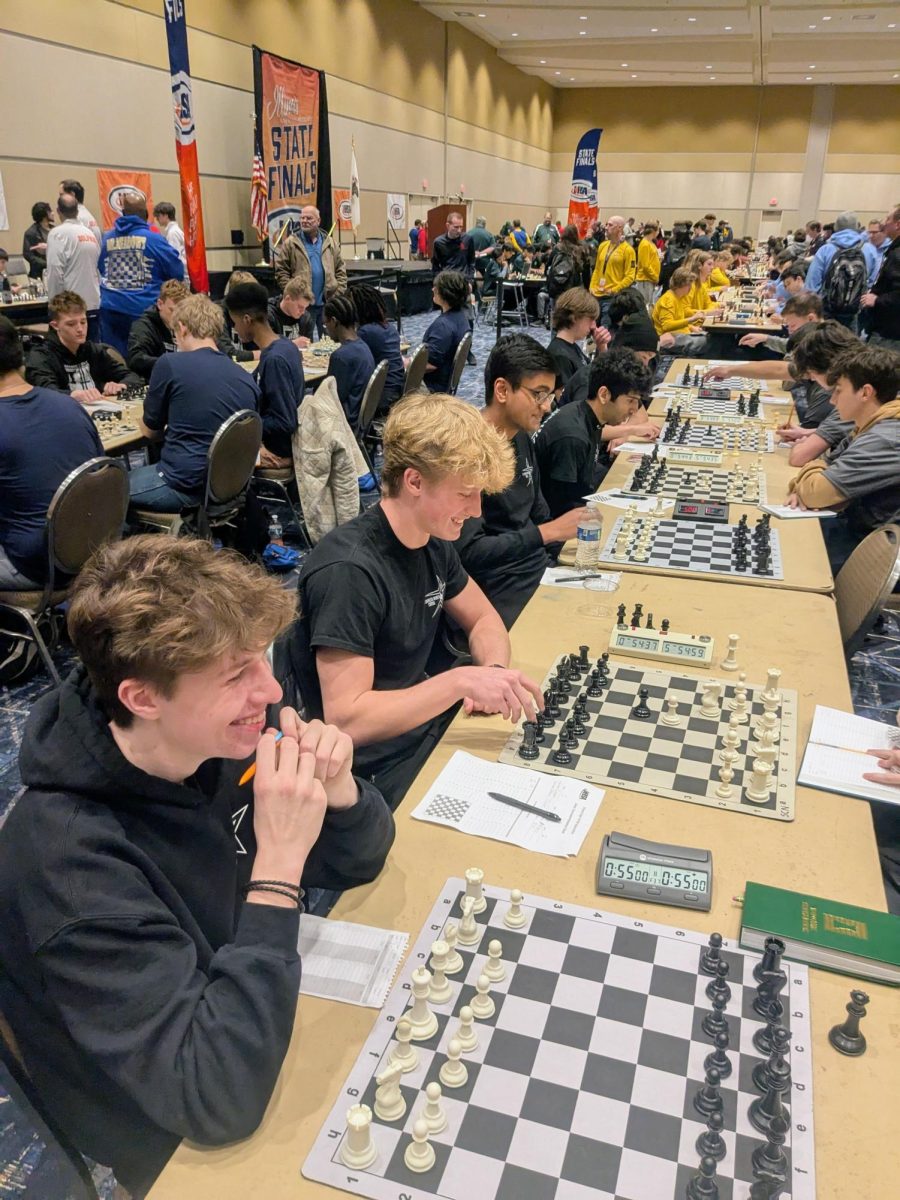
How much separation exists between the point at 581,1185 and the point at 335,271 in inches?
388

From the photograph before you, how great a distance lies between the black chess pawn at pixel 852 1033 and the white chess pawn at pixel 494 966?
1.45ft

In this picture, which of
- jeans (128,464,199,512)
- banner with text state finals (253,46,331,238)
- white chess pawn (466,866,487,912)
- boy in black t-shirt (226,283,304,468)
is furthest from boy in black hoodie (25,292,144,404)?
banner with text state finals (253,46,331,238)

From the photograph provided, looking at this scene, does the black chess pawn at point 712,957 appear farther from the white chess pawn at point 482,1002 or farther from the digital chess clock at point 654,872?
the white chess pawn at point 482,1002

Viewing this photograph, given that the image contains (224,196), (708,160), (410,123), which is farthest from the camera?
(708,160)

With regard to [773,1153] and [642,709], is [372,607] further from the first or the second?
[773,1153]

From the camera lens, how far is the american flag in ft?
35.2

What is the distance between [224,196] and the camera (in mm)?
11211

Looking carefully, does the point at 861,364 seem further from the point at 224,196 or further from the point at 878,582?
the point at 224,196

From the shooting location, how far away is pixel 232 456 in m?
4.12

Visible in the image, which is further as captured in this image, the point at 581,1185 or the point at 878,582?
the point at 878,582

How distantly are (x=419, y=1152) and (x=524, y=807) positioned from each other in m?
0.70

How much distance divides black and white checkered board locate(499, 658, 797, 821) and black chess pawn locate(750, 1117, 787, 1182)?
667mm

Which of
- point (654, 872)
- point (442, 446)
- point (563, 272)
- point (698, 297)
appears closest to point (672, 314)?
point (698, 297)

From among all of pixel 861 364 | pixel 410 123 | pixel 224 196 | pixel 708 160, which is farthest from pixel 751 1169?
pixel 708 160
